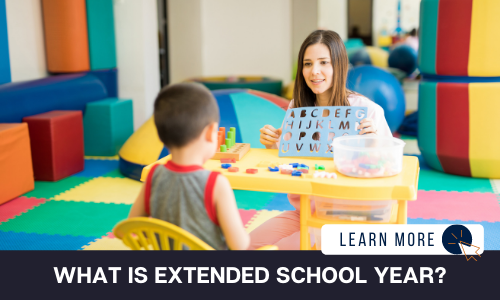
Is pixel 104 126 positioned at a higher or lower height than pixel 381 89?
lower

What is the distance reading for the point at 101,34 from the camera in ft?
16.4

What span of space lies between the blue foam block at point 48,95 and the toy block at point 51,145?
0.33 ft

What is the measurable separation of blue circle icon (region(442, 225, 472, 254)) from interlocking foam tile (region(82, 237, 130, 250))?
170 centimetres

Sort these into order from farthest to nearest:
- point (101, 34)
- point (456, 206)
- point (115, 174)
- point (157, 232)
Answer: point (101, 34), point (115, 174), point (456, 206), point (157, 232)

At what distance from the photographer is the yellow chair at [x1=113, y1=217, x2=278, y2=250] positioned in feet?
3.88

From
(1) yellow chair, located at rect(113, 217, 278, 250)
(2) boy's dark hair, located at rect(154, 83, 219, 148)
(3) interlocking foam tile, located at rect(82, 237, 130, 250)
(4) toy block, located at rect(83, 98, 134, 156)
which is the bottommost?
(3) interlocking foam tile, located at rect(82, 237, 130, 250)

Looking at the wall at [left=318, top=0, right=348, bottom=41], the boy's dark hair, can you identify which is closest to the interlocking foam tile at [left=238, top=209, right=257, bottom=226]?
the boy's dark hair

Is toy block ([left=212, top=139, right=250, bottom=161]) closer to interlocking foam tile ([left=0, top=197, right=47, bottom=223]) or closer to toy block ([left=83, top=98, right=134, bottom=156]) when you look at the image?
interlocking foam tile ([left=0, top=197, right=47, bottom=223])

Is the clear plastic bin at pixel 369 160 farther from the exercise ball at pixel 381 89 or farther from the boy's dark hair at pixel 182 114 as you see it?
the exercise ball at pixel 381 89

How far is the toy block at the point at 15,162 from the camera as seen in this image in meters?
3.42

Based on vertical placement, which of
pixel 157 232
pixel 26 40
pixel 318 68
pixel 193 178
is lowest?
pixel 157 232

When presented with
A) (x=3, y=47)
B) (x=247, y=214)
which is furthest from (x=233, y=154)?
(x=3, y=47)

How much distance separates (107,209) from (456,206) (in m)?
2.32

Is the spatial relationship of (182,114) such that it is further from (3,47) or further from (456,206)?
(3,47)
